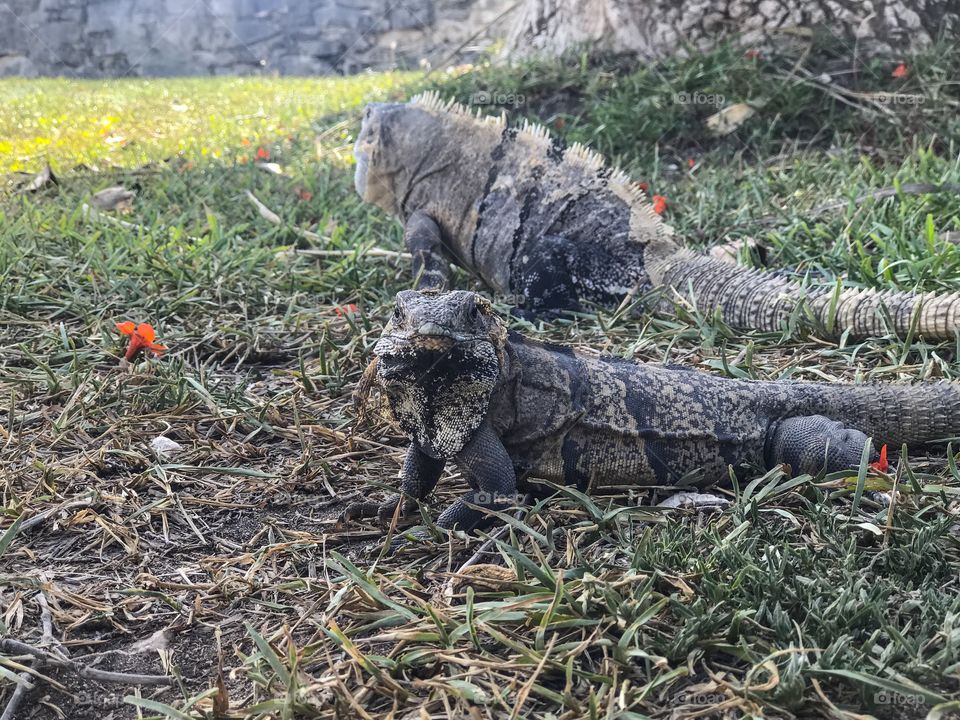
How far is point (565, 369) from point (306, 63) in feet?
52.5

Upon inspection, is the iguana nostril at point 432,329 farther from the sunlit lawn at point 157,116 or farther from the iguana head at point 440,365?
the sunlit lawn at point 157,116

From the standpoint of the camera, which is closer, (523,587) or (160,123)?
(523,587)

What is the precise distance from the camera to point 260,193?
21.4 feet

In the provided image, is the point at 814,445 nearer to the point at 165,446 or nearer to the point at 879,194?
the point at 165,446

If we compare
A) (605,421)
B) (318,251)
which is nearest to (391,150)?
(318,251)

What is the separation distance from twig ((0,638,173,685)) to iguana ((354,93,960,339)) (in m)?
2.77

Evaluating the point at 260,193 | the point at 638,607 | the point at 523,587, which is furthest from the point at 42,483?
the point at 260,193

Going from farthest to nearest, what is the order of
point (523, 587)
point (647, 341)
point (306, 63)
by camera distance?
1. point (306, 63)
2. point (647, 341)
3. point (523, 587)

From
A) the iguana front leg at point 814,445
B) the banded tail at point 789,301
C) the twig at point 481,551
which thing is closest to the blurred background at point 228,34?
the banded tail at point 789,301

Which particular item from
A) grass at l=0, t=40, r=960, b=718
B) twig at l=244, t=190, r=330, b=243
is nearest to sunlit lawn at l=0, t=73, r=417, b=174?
grass at l=0, t=40, r=960, b=718

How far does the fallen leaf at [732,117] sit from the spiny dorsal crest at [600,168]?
1.75 meters

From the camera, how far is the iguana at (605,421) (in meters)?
2.70

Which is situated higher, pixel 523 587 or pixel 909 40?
pixel 909 40

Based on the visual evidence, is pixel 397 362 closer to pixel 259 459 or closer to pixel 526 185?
pixel 259 459
